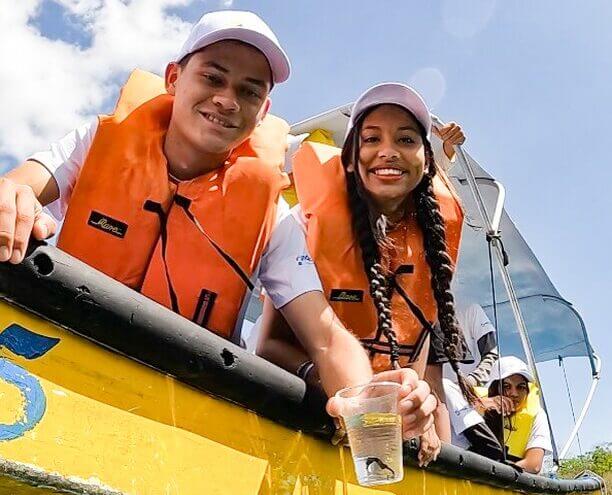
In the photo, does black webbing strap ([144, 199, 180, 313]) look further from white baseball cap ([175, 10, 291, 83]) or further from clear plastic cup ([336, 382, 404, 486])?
clear plastic cup ([336, 382, 404, 486])

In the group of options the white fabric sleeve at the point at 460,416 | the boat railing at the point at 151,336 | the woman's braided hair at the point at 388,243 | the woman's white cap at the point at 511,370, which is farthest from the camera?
the woman's white cap at the point at 511,370

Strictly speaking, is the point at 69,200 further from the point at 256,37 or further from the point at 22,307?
the point at 22,307

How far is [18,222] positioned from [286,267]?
1.05 metres

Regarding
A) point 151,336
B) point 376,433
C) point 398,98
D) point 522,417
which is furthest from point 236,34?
point 522,417

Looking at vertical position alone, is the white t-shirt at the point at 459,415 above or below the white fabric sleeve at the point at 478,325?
below

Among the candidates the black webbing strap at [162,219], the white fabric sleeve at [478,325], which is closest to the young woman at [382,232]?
the black webbing strap at [162,219]

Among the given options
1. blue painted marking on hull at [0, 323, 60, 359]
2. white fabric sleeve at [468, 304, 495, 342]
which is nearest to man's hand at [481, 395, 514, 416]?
white fabric sleeve at [468, 304, 495, 342]

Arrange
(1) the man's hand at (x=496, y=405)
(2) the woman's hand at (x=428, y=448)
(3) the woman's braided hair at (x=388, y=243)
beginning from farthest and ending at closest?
(1) the man's hand at (x=496, y=405) → (3) the woman's braided hair at (x=388, y=243) → (2) the woman's hand at (x=428, y=448)

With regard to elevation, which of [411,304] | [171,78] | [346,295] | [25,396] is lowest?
[25,396]

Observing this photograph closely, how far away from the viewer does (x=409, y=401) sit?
1.64m

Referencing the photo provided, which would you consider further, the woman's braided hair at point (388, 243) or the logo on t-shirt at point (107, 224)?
the woman's braided hair at point (388, 243)

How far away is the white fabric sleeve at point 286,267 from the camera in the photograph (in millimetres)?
2051

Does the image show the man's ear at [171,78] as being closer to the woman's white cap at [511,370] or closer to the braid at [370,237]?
the braid at [370,237]

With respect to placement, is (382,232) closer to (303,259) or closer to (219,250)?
(303,259)
